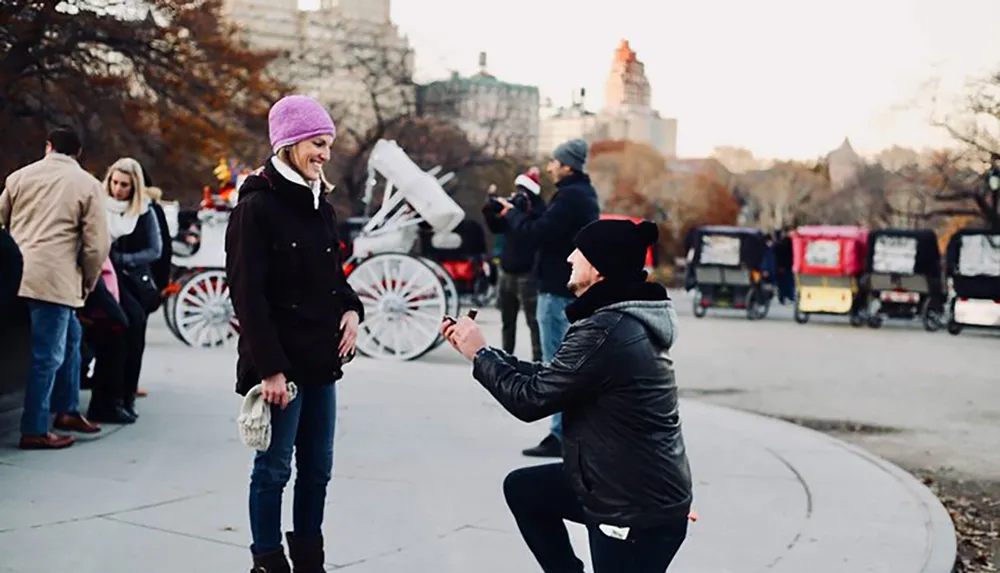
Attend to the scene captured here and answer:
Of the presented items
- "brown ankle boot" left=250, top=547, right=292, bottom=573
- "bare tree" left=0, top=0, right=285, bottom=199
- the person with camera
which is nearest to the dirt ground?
the person with camera

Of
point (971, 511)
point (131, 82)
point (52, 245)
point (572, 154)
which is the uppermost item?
point (131, 82)

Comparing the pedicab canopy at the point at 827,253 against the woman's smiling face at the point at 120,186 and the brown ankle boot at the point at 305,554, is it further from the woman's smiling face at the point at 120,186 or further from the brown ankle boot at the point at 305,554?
the brown ankle boot at the point at 305,554

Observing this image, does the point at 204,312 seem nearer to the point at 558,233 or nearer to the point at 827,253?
the point at 558,233

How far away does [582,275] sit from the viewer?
3.69 m

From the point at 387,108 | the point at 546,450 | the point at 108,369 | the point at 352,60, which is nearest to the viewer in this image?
the point at 546,450

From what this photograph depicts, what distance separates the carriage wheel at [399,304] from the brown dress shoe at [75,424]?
542 cm

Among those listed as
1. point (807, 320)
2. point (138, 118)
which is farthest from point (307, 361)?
point (138, 118)

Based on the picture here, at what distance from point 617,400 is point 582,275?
41 centimetres

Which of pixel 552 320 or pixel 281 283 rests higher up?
pixel 281 283

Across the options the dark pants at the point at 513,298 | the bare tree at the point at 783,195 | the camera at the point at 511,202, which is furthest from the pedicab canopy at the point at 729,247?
the bare tree at the point at 783,195

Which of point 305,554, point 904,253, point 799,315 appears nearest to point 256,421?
point 305,554

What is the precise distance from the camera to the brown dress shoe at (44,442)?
6.84 meters

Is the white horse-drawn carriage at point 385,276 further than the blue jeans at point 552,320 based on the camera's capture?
Yes

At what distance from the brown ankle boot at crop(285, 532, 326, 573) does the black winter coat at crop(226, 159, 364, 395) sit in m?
0.60
